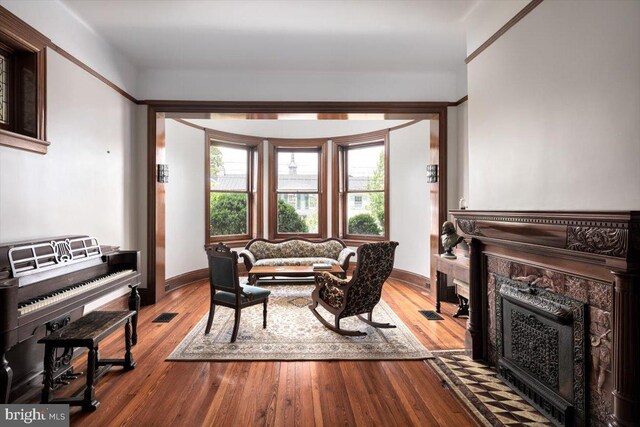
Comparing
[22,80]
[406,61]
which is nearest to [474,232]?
[406,61]

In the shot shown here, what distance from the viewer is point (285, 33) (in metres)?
3.62

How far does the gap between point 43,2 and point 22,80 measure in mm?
756

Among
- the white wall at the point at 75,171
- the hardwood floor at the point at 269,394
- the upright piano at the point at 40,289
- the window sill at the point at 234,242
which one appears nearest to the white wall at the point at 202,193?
the window sill at the point at 234,242

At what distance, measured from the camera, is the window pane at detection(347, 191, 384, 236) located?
6508mm

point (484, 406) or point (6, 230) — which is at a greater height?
point (6, 230)

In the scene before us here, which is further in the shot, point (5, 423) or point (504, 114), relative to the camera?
point (504, 114)

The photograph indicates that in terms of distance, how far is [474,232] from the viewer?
2.74m

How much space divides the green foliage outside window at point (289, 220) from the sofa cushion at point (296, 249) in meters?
0.83

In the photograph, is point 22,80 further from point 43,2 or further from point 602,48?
point 602,48

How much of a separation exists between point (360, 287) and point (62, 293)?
8.08 ft

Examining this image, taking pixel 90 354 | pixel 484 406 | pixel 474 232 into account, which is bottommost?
pixel 484 406

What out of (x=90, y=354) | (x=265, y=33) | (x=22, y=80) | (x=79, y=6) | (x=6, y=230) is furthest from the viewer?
(x=265, y=33)

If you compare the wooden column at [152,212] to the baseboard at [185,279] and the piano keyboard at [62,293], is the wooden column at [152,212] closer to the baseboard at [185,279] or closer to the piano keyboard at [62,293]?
the baseboard at [185,279]

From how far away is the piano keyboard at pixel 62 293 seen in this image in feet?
6.52
